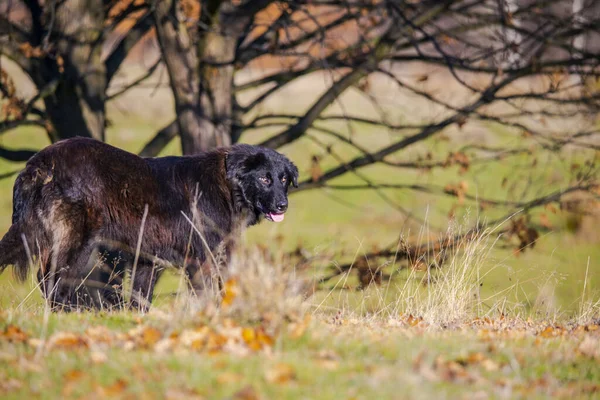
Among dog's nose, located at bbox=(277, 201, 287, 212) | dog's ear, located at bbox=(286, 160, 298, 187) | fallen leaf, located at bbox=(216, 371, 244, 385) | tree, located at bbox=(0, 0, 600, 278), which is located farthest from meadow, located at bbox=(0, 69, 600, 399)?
tree, located at bbox=(0, 0, 600, 278)

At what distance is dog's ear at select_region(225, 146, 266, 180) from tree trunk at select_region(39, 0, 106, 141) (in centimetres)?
337

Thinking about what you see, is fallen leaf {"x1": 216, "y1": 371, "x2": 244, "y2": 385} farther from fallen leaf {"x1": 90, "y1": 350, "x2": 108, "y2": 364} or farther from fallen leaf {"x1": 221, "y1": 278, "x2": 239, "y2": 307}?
fallen leaf {"x1": 221, "y1": 278, "x2": 239, "y2": 307}

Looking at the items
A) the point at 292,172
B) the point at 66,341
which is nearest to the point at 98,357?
the point at 66,341

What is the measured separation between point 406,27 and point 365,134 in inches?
863

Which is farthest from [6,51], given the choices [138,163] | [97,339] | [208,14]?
[97,339]

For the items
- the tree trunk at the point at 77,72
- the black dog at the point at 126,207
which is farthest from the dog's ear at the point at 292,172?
the tree trunk at the point at 77,72

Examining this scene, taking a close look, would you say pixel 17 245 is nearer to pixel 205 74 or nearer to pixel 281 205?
pixel 281 205

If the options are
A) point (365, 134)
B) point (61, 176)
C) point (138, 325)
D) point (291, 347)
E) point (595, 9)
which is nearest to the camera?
point (291, 347)

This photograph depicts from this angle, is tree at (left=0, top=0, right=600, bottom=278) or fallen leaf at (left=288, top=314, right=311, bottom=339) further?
tree at (left=0, top=0, right=600, bottom=278)

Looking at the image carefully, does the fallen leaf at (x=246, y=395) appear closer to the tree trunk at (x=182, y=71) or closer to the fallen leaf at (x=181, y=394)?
the fallen leaf at (x=181, y=394)

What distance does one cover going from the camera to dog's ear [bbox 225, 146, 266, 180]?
6930 millimetres

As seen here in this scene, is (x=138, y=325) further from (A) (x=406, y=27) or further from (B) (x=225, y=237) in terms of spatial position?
(A) (x=406, y=27)

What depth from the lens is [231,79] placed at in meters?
9.63

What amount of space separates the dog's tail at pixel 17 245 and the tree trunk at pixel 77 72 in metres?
3.69
